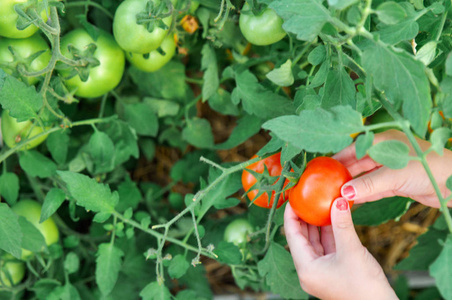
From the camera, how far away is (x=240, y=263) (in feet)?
2.75

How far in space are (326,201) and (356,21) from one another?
258mm

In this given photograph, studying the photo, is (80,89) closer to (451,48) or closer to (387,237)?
(451,48)

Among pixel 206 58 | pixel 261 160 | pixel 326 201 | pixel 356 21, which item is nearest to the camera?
pixel 356 21

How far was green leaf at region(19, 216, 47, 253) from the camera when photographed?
79 cm

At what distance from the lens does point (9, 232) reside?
2.21 ft

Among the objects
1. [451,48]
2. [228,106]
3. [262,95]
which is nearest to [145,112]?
[228,106]

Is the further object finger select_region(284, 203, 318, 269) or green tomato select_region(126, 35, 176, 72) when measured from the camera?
green tomato select_region(126, 35, 176, 72)

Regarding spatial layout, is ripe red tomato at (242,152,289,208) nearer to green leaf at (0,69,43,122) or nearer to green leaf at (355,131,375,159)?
green leaf at (355,131,375,159)

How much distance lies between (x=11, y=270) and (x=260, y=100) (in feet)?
2.01

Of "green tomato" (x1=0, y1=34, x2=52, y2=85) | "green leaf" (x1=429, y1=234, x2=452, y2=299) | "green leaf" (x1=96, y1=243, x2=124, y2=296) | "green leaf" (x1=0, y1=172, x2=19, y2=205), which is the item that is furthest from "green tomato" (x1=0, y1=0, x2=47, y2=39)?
"green leaf" (x1=429, y1=234, x2=452, y2=299)

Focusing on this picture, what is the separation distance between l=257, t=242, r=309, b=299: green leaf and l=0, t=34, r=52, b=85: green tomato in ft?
1.63

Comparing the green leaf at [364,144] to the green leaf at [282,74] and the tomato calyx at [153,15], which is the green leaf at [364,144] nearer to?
the green leaf at [282,74]

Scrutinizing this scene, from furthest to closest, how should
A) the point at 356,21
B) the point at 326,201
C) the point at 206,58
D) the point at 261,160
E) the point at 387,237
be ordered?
1. the point at 387,237
2. the point at 206,58
3. the point at 261,160
4. the point at 326,201
5. the point at 356,21

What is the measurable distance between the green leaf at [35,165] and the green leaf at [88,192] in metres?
0.14
